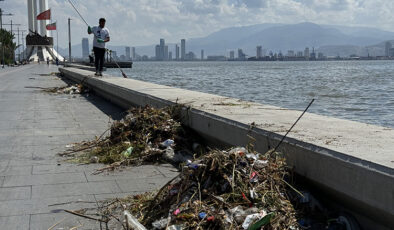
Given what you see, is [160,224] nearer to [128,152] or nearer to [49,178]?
[49,178]

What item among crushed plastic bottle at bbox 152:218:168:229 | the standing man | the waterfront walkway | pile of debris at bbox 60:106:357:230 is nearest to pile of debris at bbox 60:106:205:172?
the waterfront walkway

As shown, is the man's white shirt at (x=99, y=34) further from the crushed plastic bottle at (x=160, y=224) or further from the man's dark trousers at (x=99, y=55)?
the crushed plastic bottle at (x=160, y=224)

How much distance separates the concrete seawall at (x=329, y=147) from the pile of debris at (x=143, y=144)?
0.28m

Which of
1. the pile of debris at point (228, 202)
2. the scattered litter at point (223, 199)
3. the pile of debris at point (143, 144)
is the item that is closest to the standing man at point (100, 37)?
the pile of debris at point (143, 144)

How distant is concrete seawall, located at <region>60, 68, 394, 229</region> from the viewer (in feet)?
9.96

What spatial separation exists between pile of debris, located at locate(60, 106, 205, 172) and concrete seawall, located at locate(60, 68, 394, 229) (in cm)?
28

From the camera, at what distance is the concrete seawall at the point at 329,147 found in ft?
9.96

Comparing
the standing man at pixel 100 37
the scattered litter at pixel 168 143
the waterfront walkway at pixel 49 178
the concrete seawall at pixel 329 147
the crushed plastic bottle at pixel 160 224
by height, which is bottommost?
the waterfront walkway at pixel 49 178

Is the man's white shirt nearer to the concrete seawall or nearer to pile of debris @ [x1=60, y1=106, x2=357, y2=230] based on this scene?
the concrete seawall

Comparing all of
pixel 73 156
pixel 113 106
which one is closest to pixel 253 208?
pixel 73 156

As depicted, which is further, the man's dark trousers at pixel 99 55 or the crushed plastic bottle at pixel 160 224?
the man's dark trousers at pixel 99 55

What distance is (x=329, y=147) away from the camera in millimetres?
3580

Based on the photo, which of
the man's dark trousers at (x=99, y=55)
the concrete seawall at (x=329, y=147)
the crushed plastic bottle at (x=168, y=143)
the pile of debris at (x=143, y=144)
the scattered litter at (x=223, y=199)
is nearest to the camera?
the concrete seawall at (x=329, y=147)

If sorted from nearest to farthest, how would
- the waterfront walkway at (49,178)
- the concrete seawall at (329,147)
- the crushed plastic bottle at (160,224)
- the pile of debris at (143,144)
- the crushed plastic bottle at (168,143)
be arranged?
the concrete seawall at (329,147), the crushed plastic bottle at (160,224), the waterfront walkway at (49,178), the pile of debris at (143,144), the crushed plastic bottle at (168,143)
